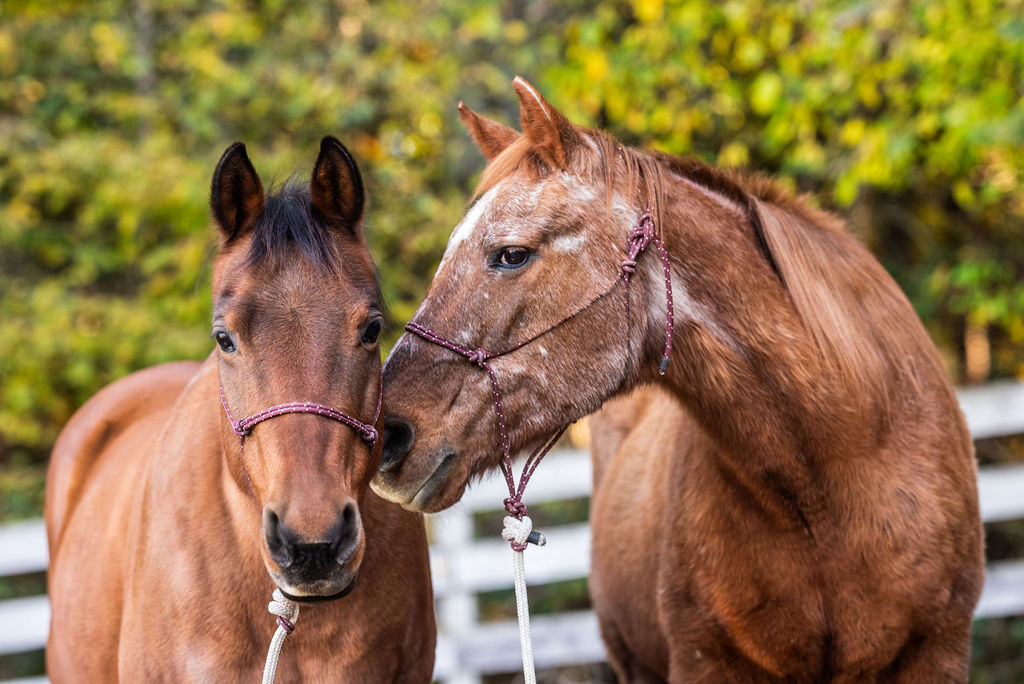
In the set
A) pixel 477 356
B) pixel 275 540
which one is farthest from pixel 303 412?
pixel 477 356

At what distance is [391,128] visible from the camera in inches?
287

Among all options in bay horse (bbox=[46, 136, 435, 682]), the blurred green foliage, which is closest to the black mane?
bay horse (bbox=[46, 136, 435, 682])

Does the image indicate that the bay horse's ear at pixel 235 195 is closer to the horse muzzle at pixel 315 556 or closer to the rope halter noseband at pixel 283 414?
the rope halter noseband at pixel 283 414

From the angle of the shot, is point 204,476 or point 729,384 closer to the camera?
point 729,384

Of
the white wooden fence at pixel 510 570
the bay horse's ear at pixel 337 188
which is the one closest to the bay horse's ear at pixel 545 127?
the bay horse's ear at pixel 337 188

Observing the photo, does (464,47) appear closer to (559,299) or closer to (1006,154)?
(1006,154)

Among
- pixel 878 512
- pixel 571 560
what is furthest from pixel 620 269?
pixel 571 560

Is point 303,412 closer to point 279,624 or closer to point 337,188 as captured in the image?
point 279,624

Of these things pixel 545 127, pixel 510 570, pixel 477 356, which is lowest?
pixel 510 570

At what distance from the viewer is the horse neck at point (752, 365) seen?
248 cm

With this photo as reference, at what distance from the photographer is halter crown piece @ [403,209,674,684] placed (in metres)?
2.30

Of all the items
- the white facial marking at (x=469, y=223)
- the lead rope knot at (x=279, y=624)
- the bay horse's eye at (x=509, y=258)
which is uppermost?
the white facial marking at (x=469, y=223)

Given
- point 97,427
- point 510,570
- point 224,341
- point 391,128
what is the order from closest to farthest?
1. point 224,341
2. point 97,427
3. point 510,570
4. point 391,128

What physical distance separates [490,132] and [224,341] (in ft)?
3.47
